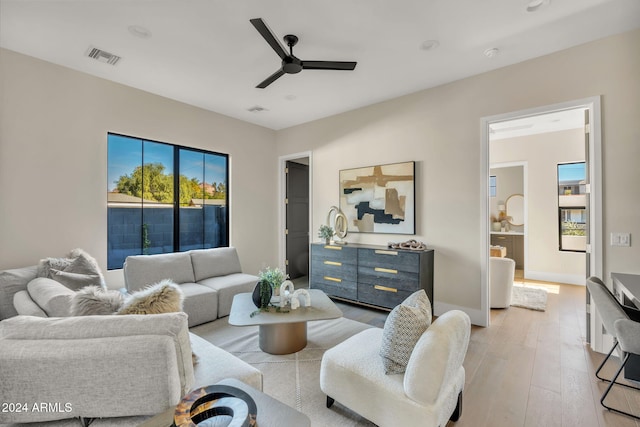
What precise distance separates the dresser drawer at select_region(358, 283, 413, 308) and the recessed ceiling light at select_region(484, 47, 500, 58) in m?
2.77

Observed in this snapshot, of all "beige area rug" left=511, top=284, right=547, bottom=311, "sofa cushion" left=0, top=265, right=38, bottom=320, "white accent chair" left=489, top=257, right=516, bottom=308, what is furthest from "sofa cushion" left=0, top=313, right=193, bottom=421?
"beige area rug" left=511, top=284, right=547, bottom=311

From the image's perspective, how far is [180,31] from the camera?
265cm

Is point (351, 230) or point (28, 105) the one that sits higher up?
point (28, 105)

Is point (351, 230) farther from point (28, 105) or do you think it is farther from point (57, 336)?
point (28, 105)

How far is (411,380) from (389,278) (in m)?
2.29

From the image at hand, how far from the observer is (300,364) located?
8.38 feet

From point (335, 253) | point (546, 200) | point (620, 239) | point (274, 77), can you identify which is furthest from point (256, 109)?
point (546, 200)

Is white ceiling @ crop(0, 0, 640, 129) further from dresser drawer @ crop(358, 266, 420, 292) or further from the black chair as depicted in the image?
dresser drawer @ crop(358, 266, 420, 292)

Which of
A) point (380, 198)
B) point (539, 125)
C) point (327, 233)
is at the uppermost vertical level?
point (539, 125)

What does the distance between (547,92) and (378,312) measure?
3196 millimetres

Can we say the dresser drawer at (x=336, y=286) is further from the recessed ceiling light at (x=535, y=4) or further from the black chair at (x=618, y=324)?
the recessed ceiling light at (x=535, y=4)

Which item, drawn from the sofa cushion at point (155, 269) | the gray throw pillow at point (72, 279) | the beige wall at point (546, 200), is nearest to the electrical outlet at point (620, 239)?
the beige wall at point (546, 200)

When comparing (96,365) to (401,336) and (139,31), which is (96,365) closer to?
(401,336)

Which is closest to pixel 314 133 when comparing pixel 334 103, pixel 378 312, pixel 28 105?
pixel 334 103
